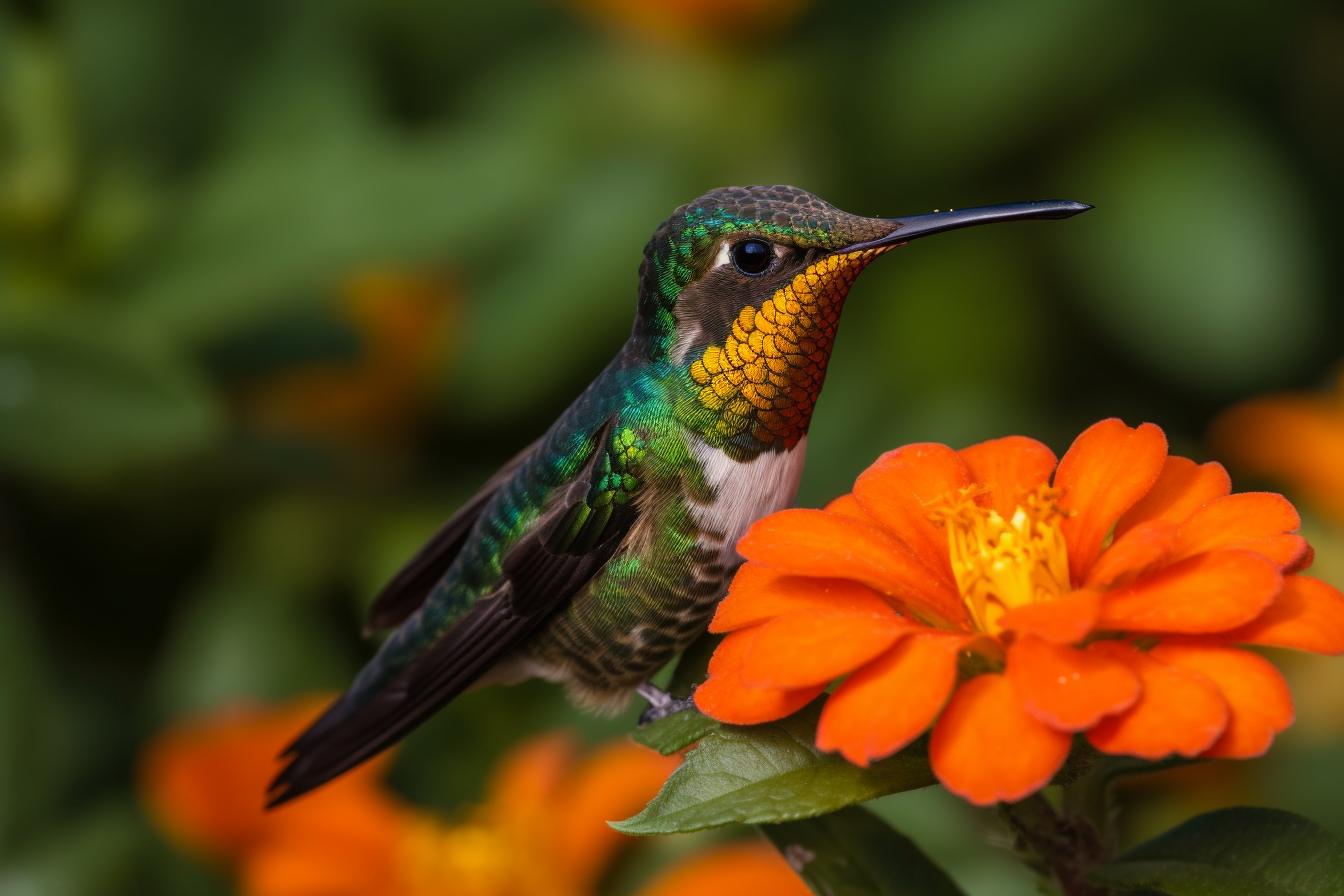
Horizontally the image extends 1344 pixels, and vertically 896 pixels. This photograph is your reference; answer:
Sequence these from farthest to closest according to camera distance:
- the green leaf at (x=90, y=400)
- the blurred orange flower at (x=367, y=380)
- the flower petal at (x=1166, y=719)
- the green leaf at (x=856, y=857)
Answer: the blurred orange flower at (x=367, y=380), the green leaf at (x=90, y=400), the green leaf at (x=856, y=857), the flower petal at (x=1166, y=719)

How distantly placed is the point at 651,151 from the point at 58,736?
47.9 inches

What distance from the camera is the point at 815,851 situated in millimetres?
905

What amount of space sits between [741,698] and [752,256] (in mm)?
293

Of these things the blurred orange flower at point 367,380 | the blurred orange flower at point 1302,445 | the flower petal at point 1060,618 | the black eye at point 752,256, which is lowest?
the blurred orange flower at point 1302,445

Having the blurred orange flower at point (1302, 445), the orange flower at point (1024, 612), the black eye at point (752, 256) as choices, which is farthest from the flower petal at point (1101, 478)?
the blurred orange flower at point (1302, 445)

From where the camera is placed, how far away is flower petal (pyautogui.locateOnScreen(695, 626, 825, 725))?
2.51 ft

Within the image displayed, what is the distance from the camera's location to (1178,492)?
2.85 feet

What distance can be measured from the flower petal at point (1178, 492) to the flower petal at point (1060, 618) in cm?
12

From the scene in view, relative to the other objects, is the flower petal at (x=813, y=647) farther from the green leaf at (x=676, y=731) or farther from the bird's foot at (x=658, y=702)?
the bird's foot at (x=658, y=702)

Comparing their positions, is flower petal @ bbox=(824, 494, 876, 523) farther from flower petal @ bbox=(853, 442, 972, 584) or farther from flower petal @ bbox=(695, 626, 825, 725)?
flower petal @ bbox=(695, 626, 825, 725)

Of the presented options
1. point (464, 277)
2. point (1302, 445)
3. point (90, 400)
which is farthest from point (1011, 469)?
point (464, 277)

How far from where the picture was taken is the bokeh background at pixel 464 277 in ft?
6.16

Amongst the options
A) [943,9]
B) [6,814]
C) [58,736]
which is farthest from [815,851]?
[943,9]

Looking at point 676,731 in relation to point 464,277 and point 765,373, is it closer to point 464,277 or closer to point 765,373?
point 765,373
